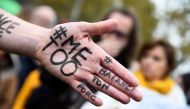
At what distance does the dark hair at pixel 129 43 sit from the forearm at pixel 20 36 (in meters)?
1.44

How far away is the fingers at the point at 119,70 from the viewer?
2.53m

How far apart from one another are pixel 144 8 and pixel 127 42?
2600 centimetres

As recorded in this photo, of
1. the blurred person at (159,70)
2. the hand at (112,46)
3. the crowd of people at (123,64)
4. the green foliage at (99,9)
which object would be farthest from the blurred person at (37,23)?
the green foliage at (99,9)

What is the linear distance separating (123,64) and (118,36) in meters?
0.21

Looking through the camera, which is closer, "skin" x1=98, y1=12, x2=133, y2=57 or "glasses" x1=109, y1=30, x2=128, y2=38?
"skin" x1=98, y1=12, x2=133, y2=57

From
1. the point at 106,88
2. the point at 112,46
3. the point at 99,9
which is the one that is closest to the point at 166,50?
the point at 112,46

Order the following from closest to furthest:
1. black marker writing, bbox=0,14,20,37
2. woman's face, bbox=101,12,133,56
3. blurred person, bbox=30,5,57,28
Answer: black marker writing, bbox=0,14,20,37, woman's face, bbox=101,12,133,56, blurred person, bbox=30,5,57,28

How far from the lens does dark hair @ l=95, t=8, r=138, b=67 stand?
4.16 metres

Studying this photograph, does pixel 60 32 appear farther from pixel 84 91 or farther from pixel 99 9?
pixel 99 9

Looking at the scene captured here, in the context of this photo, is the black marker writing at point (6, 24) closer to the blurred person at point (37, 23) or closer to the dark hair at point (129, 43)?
the dark hair at point (129, 43)

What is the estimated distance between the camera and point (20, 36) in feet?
8.96

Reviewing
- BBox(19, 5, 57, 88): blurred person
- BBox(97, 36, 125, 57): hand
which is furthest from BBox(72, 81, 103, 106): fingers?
BBox(19, 5, 57, 88): blurred person

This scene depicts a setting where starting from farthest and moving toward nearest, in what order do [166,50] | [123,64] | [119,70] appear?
[166,50] < [123,64] < [119,70]

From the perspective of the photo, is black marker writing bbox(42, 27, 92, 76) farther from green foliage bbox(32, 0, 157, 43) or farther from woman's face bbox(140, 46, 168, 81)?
green foliage bbox(32, 0, 157, 43)
